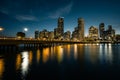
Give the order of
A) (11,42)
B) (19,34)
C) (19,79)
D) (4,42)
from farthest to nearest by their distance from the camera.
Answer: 1. (19,34)
2. (11,42)
3. (4,42)
4. (19,79)

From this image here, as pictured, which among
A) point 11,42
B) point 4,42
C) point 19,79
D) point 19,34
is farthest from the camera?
point 19,34

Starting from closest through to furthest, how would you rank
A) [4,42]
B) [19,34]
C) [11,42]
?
1. [4,42]
2. [11,42]
3. [19,34]

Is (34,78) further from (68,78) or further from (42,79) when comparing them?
(68,78)

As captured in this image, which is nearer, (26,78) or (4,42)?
(26,78)

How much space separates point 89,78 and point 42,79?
6.37 metres

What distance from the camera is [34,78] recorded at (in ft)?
64.1

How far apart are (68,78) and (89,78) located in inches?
114

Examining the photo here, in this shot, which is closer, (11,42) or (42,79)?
(42,79)

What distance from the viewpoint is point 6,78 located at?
766 inches

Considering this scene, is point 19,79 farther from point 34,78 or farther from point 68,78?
point 68,78

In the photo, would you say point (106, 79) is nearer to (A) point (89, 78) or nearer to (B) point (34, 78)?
(A) point (89, 78)

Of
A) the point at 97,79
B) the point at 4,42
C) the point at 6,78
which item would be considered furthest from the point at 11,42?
the point at 97,79

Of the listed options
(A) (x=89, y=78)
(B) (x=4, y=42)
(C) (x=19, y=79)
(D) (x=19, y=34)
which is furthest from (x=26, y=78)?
(D) (x=19, y=34)

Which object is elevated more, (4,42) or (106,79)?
(4,42)
